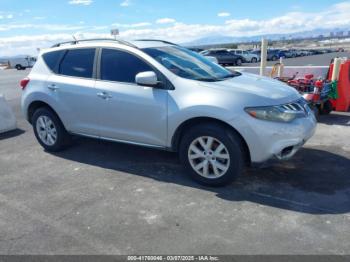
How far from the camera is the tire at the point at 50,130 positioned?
222 inches

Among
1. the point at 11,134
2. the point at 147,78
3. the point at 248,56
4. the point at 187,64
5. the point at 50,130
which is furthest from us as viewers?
the point at 248,56

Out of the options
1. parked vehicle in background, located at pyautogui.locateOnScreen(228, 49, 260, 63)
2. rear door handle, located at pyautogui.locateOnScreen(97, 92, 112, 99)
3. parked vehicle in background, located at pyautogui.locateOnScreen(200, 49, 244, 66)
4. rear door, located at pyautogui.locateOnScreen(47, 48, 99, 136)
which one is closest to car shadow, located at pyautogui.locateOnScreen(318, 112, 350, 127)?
rear door handle, located at pyautogui.locateOnScreen(97, 92, 112, 99)

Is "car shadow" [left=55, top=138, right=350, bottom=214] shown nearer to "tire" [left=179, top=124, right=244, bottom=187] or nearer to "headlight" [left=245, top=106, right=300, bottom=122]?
"tire" [left=179, top=124, right=244, bottom=187]

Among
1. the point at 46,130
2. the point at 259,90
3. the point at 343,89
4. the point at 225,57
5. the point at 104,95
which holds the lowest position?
the point at 46,130

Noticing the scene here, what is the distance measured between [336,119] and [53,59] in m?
5.85

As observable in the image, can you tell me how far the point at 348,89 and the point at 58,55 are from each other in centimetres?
644

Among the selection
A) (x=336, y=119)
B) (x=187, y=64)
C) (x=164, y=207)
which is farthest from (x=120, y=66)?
(x=336, y=119)

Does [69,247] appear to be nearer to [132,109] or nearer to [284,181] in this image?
[132,109]

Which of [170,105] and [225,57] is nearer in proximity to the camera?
[170,105]

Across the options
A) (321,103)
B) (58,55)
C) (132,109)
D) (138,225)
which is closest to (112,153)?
(132,109)

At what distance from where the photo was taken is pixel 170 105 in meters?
4.32

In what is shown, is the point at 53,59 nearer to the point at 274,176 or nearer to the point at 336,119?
the point at 274,176

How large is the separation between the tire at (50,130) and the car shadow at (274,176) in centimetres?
19

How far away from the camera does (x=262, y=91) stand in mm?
4145
